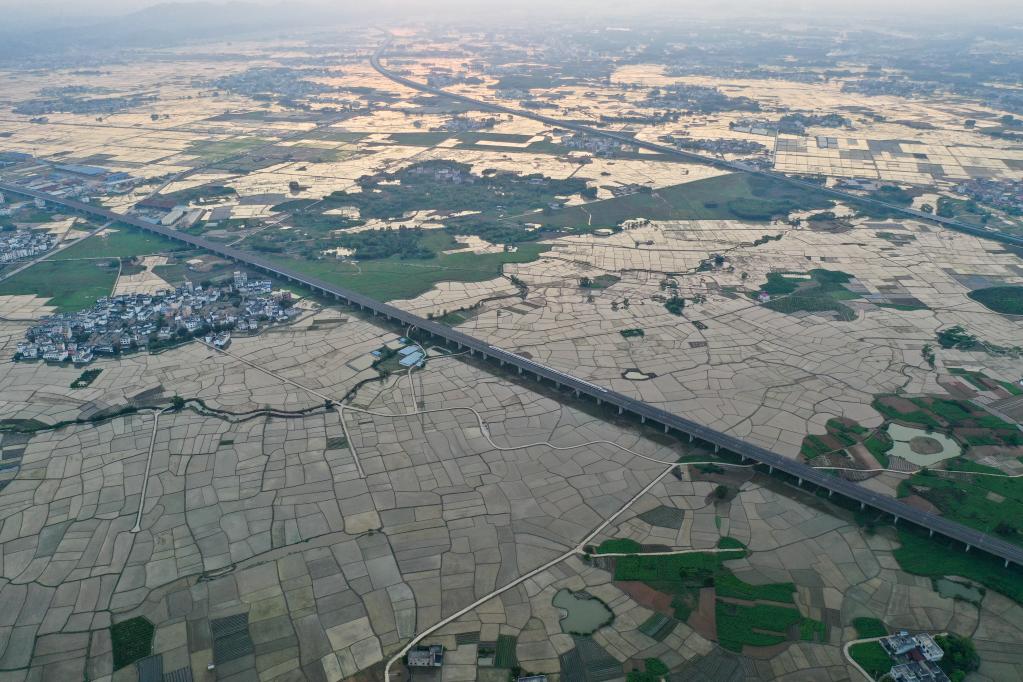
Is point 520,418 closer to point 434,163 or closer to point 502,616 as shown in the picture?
point 502,616

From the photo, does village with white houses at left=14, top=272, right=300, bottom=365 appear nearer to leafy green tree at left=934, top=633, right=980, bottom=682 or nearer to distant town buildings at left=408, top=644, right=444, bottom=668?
distant town buildings at left=408, top=644, right=444, bottom=668

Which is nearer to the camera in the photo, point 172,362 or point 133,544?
point 133,544

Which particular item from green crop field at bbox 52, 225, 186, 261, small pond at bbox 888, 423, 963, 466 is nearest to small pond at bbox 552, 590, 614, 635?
small pond at bbox 888, 423, 963, 466

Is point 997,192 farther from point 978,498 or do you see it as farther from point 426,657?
point 426,657

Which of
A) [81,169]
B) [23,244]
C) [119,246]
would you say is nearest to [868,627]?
[119,246]

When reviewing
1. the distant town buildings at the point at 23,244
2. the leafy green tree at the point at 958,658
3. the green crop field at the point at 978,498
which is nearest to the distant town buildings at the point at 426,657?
the leafy green tree at the point at 958,658

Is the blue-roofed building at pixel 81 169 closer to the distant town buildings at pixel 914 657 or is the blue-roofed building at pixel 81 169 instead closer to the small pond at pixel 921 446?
the small pond at pixel 921 446

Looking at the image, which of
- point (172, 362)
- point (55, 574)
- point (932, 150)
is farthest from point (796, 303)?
point (932, 150)
